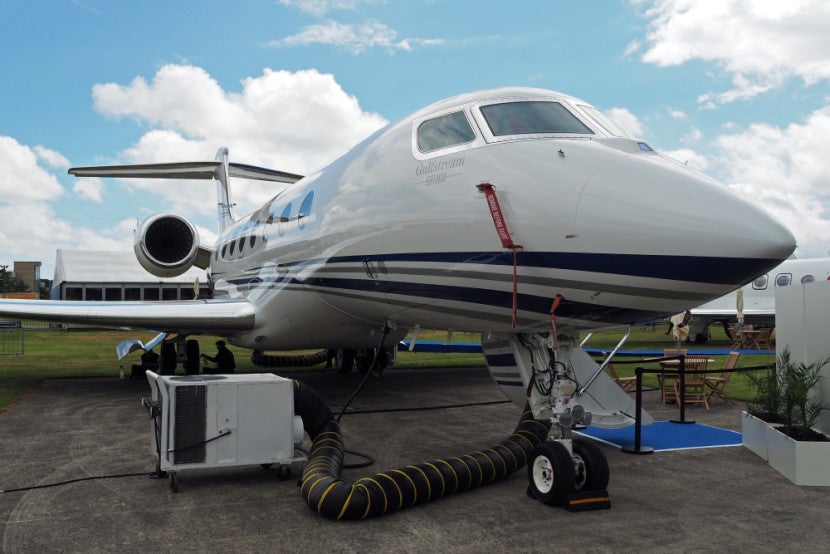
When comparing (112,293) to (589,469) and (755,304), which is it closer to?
(755,304)

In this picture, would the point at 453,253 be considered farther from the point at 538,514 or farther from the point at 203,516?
the point at 203,516

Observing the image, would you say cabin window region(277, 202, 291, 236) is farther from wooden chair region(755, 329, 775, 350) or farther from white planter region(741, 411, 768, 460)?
wooden chair region(755, 329, 775, 350)

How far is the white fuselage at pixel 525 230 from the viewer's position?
5.11 m

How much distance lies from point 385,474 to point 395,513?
0.34m

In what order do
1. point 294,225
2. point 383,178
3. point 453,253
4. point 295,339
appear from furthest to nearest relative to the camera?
point 295,339 < point 294,225 < point 383,178 < point 453,253

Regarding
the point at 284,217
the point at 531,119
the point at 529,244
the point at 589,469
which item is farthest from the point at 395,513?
the point at 284,217

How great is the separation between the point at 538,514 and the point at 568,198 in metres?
2.65

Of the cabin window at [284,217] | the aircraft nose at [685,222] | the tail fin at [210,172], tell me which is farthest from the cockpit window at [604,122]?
the tail fin at [210,172]

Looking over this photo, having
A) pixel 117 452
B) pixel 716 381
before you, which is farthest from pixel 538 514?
pixel 716 381

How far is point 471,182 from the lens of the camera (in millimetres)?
6371

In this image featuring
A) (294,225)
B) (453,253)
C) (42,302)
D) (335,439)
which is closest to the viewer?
(453,253)

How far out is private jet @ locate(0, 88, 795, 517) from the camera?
5188mm

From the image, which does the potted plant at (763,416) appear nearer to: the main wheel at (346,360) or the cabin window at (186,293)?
the main wheel at (346,360)

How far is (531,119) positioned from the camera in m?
6.50
